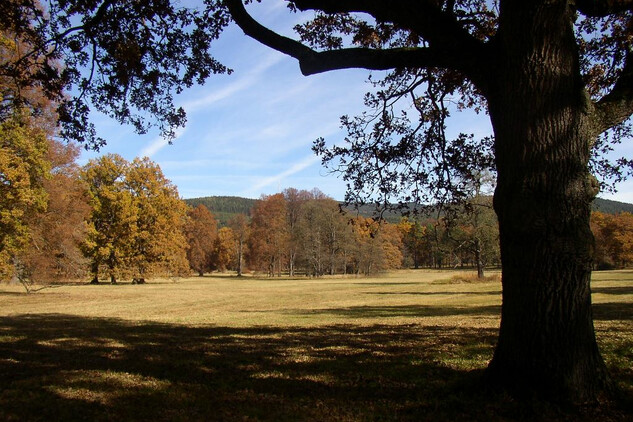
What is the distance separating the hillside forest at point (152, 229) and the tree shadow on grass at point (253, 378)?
261 centimetres

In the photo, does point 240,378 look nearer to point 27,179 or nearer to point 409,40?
point 409,40

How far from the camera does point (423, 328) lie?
11.6 m

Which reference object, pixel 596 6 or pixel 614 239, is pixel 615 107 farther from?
pixel 614 239

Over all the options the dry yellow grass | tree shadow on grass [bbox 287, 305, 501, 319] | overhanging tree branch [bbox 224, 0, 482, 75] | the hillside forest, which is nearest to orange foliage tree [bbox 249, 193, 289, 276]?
the hillside forest

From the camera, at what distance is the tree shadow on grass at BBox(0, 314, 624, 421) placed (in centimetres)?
449

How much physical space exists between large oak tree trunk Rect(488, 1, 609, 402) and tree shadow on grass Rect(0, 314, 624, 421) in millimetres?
601

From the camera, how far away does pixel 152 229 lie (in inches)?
1838

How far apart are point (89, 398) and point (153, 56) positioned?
6.37m

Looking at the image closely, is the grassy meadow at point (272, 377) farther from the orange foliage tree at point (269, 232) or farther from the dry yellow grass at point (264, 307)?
the orange foliage tree at point (269, 232)

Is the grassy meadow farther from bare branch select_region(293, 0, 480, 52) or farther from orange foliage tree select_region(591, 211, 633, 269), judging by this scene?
orange foliage tree select_region(591, 211, 633, 269)

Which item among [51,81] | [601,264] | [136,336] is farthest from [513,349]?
[601,264]

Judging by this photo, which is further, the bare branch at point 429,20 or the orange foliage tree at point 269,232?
the orange foliage tree at point 269,232

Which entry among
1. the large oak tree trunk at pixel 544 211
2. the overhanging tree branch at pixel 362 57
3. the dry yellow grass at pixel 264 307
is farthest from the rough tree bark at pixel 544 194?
the dry yellow grass at pixel 264 307

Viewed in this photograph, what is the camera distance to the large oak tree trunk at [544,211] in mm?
4273
